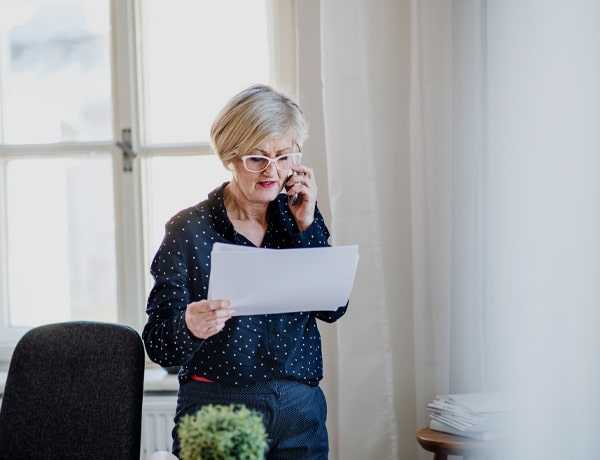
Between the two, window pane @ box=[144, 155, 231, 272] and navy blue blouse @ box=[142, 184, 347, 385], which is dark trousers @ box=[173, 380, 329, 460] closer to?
navy blue blouse @ box=[142, 184, 347, 385]

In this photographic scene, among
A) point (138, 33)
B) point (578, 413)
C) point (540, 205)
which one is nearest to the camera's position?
point (578, 413)

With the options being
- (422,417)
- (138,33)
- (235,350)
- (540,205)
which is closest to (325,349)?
(422,417)

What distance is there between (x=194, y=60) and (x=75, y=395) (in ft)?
4.55

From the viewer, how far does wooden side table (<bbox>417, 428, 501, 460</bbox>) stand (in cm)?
207

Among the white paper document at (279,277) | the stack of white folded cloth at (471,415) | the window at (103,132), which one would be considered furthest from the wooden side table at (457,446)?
the window at (103,132)

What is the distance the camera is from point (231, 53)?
2748 millimetres

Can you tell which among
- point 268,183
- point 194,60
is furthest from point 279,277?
point 194,60

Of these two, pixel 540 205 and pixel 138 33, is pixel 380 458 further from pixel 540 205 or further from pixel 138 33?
pixel 138 33

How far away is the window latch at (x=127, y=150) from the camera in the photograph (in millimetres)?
2717

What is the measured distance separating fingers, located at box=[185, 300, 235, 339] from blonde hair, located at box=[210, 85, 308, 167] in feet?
1.18

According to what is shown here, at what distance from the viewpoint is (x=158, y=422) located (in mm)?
2594

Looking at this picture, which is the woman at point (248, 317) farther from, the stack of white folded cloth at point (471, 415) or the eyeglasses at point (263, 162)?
the stack of white folded cloth at point (471, 415)

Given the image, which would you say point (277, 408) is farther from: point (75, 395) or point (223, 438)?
point (223, 438)

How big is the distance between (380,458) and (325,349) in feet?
1.22
